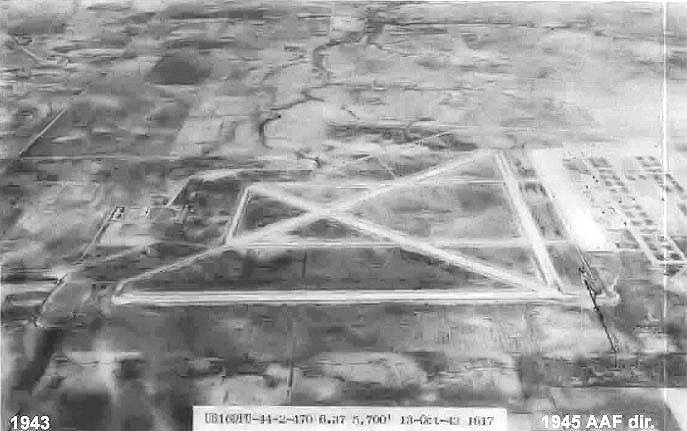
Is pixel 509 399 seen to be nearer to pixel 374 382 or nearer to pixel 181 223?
pixel 374 382

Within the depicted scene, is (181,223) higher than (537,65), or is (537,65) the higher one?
(537,65)

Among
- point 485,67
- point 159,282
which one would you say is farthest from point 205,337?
point 485,67
